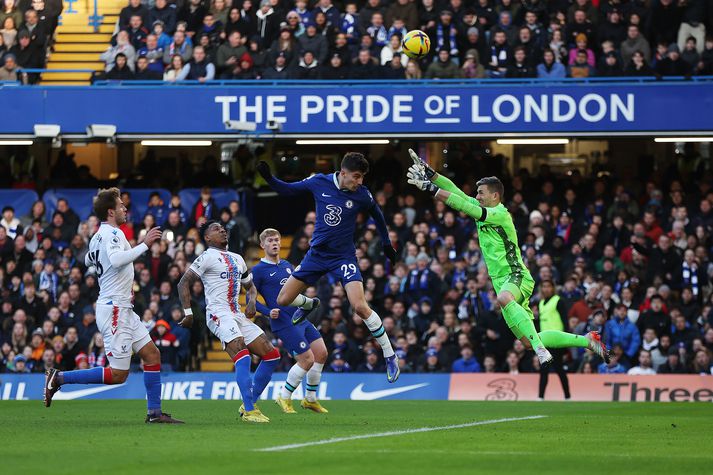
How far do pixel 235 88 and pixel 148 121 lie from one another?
1.86 meters

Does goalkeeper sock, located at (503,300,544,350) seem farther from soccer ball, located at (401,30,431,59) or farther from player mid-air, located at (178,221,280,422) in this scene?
soccer ball, located at (401,30,431,59)

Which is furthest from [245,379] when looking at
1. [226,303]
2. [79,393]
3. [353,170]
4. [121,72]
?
[121,72]

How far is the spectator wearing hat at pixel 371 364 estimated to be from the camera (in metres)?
22.9

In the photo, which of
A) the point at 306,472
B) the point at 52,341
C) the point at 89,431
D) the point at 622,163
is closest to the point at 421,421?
the point at 89,431

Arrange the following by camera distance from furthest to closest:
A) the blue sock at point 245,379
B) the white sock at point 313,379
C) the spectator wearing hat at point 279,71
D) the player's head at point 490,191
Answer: the spectator wearing hat at point 279,71, the white sock at point 313,379, the player's head at point 490,191, the blue sock at point 245,379

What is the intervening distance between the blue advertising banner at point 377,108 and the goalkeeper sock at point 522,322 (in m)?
11.6

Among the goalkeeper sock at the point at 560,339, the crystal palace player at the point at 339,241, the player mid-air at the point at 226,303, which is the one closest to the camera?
the player mid-air at the point at 226,303

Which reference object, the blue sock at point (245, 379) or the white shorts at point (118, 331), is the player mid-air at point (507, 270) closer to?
the blue sock at point (245, 379)

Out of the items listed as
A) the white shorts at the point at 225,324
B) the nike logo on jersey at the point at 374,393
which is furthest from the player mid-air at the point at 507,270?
the nike logo on jersey at the point at 374,393

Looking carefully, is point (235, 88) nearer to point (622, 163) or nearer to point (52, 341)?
point (52, 341)

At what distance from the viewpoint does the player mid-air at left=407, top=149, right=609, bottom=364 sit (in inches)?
589

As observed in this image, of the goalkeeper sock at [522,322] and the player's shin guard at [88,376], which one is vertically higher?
the goalkeeper sock at [522,322]

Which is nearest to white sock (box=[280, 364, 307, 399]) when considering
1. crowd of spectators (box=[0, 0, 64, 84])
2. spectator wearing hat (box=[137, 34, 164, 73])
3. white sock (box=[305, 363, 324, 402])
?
white sock (box=[305, 363, 324, 402])

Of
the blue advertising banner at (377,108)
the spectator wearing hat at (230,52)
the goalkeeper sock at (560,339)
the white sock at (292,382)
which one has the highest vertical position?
the spectator wearing hat at (230,52)
